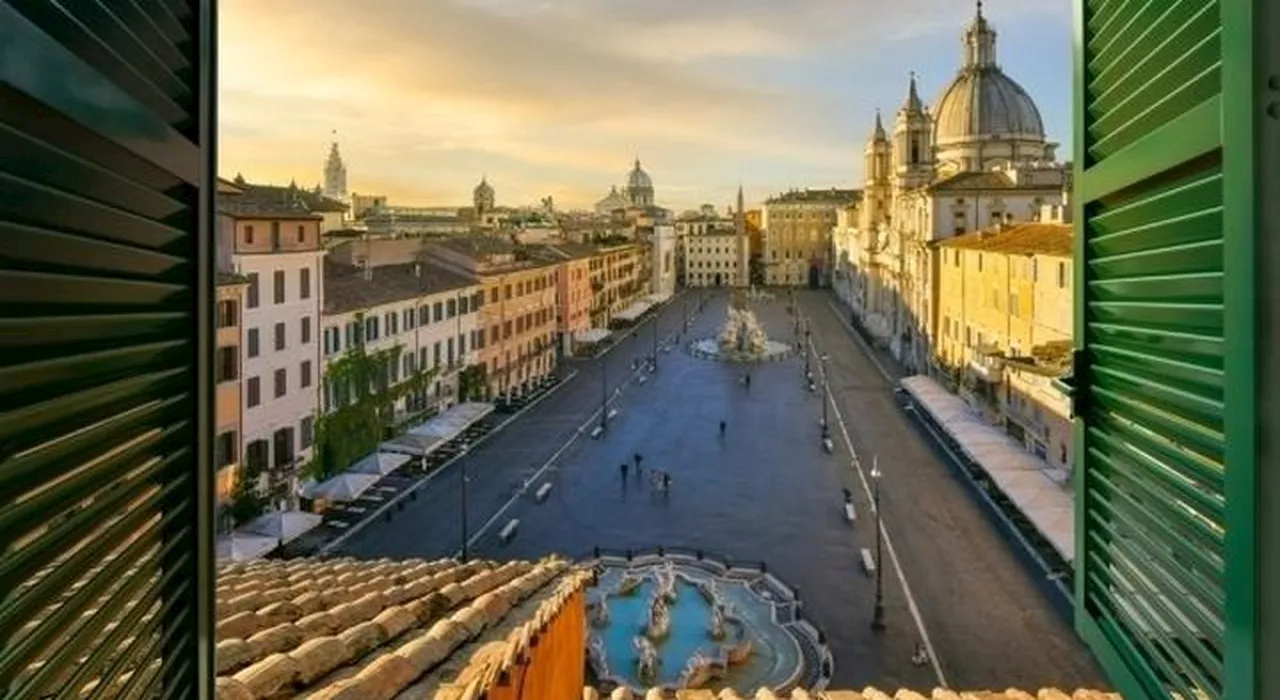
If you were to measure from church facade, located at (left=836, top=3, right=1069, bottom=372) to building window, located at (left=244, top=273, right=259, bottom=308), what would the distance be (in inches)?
1467

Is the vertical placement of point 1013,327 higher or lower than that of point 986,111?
lower

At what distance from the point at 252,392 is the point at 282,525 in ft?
17.8

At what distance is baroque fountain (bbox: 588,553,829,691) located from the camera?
18.5 meters

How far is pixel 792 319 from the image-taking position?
96.5 meters

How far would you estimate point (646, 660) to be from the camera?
18.5 m

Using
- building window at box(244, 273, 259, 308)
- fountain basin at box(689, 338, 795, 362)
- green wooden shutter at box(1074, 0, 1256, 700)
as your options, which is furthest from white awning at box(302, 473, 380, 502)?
fountain basin at box(689, 338, 795, 362)

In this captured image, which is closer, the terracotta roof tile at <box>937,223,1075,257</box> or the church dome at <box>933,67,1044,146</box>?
the terracotta roof tile at <box>937,223,1075,257</box>

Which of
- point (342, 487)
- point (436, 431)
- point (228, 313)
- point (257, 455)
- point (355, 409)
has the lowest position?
point (342, 487)

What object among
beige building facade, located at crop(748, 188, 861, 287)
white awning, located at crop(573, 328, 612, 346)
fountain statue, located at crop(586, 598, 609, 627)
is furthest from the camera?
beige building facade, located at crop(748, 188, 861, 287)

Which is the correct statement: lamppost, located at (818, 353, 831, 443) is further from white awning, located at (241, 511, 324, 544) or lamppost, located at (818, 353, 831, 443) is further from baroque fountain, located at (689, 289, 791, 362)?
white awning, located at (241, 511, 324, 544)

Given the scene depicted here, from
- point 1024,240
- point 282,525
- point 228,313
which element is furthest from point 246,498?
point 1024,240

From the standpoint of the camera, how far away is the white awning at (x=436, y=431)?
36531 millimetres

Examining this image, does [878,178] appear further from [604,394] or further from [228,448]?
[228,448]

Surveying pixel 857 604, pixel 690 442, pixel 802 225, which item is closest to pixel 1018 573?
pixel 857 604
